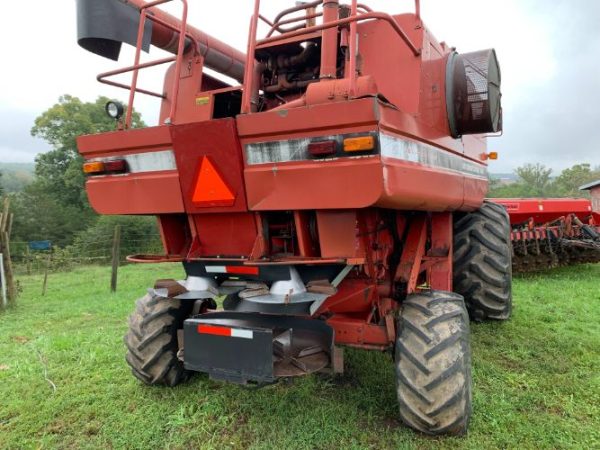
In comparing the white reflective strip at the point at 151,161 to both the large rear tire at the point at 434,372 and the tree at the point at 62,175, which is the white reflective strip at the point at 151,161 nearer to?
the large rear tire at the point at 434,372

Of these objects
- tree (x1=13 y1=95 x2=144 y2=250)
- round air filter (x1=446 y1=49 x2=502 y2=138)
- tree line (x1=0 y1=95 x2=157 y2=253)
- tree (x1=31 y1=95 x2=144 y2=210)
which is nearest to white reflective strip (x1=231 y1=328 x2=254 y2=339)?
round air filter (x1=446 y1=49 x2=502 y2=138)

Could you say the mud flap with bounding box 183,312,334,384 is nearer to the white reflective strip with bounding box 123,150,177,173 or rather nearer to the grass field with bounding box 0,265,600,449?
the grass field with bounding box 0,265,600,449

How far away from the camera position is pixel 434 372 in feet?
8.96

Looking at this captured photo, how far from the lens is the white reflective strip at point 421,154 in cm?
238

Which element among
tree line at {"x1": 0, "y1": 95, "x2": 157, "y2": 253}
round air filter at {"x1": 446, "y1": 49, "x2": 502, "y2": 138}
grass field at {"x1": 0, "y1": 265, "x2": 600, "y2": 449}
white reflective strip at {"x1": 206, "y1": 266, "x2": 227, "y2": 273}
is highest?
tree line at {"x1": 0, "y1": 95, "x2": 157, "y2": 253}

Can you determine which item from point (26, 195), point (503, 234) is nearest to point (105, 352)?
point (503, 234)

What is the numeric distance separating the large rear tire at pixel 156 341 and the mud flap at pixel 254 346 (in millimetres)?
449

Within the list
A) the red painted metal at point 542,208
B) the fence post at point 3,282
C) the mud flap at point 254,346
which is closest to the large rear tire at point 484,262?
the mud flap at point 254,346

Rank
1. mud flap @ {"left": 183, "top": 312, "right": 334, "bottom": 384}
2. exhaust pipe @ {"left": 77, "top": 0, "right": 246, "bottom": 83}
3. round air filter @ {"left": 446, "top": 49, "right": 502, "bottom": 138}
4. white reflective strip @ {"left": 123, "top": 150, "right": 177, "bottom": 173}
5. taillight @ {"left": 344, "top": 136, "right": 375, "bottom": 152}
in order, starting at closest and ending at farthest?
taillight @ {"left": 344, "top": 136, "right": 375, "bottom": 152}, mud flap @ {"left": 183, "top": 312, "right": 334, "bottom": 384}, white reflective strip @ {"left": 123, "top": 150, "right": 177, "bottom": 173}, exhaust pipe @ {"left": 77, "top": 0, "right": 246, "bottom": 83}, round air filter @ {"left": 446, "top": 49, "right": 502, "bottom": 138}

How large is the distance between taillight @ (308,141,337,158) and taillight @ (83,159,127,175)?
4.50 ft

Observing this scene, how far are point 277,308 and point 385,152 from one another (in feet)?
3.67

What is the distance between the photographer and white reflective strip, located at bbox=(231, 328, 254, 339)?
270cm

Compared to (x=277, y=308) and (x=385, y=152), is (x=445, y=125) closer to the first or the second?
(x=385, y=152)

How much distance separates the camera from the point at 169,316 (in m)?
3.48
